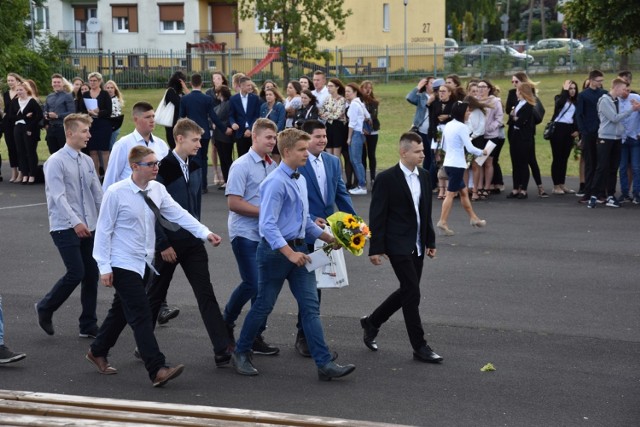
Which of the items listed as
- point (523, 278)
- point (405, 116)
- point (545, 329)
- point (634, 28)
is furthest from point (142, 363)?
point (405, 116)

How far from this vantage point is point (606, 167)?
17.5m

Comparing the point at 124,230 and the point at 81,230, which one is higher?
the point at 124,230

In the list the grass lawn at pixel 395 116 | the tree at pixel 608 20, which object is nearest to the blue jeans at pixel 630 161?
the grass lawn at pixel 395 116

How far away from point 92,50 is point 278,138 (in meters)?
61.9

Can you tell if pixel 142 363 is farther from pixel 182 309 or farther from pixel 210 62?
pixel 210 62

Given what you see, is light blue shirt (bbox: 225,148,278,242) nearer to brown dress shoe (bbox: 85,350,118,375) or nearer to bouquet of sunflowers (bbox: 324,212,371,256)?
bouquet of sunflowers (bbox: 324,212,371,256)

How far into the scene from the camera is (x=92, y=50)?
68.1 meters

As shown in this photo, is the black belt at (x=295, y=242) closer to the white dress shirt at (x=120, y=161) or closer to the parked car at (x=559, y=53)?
the white dress shirt at (x=120, y=161)

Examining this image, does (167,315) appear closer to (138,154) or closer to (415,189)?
(138,154)

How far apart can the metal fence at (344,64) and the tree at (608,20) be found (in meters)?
26.6

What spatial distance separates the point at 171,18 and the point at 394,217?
205 feet

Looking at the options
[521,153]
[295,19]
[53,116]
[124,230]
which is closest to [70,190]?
[124,230]

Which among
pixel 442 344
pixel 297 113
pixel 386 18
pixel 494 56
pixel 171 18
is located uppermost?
pixel 171 18

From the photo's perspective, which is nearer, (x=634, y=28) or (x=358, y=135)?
(x=358, y=135)
